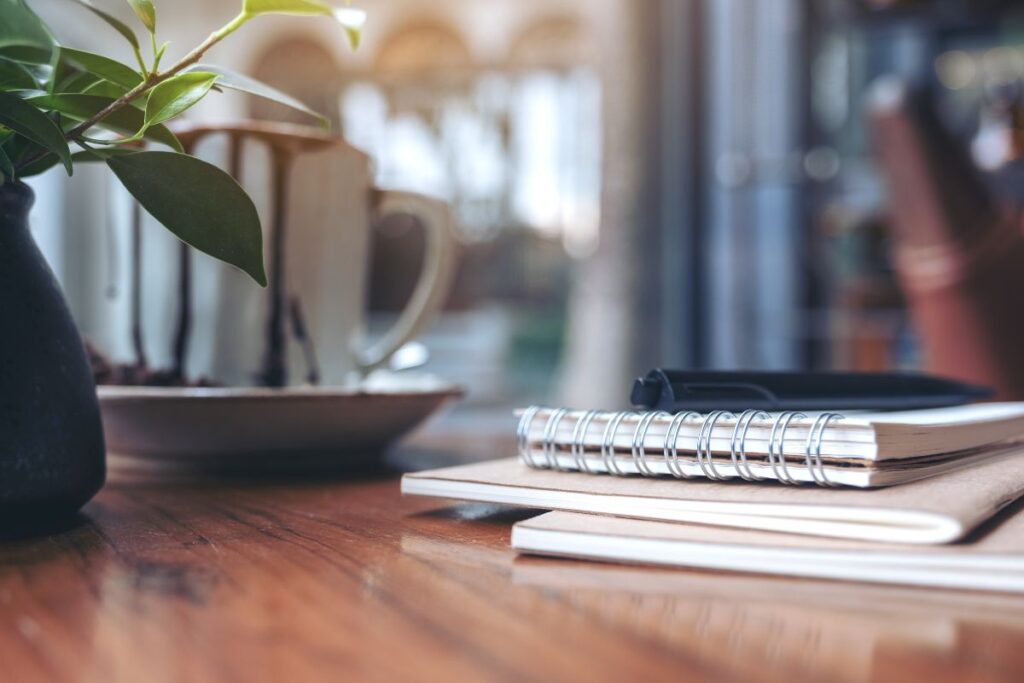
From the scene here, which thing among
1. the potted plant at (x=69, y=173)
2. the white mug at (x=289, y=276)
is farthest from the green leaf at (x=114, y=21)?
the white mug at (x=289, y=276)

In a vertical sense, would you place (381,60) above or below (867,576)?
above

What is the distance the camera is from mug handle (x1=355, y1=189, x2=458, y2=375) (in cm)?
49

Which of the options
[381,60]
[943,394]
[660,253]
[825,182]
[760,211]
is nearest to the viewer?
[943,394]

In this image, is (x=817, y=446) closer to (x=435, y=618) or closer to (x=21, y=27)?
(x=435, y=618)

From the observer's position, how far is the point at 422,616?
0.19 m

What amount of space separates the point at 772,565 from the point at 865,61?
2.84m

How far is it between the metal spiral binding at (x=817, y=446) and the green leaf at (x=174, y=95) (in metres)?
Answer: 0.19

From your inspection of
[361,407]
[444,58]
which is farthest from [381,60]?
[361,407]

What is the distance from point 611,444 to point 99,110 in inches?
7.1

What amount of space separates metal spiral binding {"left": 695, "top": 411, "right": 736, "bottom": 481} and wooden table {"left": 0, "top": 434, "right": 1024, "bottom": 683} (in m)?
0.05

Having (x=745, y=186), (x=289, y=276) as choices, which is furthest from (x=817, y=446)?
(x=745, y=186)

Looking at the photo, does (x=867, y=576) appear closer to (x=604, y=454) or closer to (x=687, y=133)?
(x=604, y=454)

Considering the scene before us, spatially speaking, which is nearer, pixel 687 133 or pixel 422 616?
pixel 422 616

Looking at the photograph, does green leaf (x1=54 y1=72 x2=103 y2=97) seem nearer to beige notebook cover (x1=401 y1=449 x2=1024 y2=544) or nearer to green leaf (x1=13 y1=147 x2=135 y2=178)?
green leaf (x1=13 y1=147 x2=135 y2=178)
